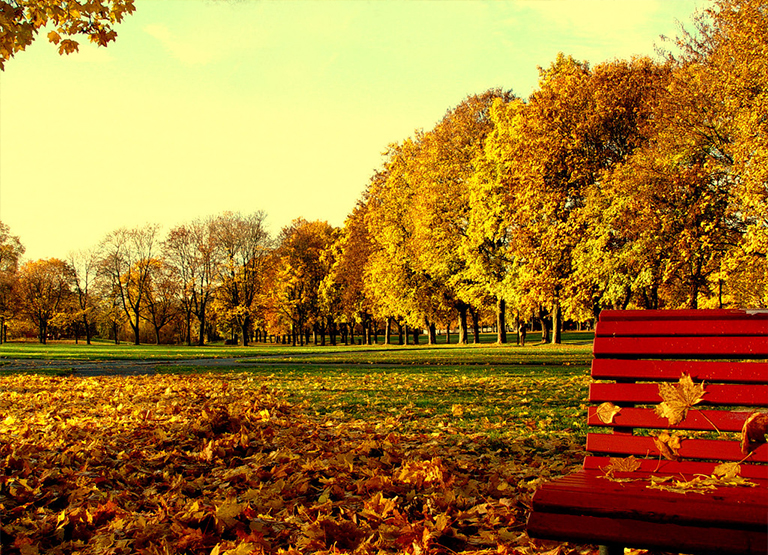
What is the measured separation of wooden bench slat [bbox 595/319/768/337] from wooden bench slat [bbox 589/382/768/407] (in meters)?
0.24

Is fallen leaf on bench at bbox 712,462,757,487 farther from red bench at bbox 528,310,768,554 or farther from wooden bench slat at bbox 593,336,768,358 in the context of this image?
wooden bench slat at bbox 593,336,768,358

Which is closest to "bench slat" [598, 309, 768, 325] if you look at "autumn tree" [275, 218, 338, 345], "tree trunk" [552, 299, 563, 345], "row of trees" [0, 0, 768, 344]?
"row of trees" [0, 0, 768, 344]

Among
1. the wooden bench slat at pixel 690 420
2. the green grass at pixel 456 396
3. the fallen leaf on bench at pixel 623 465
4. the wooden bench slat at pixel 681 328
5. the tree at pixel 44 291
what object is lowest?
the green grass at pixel 456 396

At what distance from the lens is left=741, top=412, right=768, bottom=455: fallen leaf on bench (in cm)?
223

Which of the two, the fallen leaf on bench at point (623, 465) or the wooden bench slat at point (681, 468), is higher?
the fallen leaf on bench at point (623, 465)

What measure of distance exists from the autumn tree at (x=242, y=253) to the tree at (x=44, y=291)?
20535 mm

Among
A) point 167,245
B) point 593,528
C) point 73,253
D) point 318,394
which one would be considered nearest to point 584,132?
point 318,394

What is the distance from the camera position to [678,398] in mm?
2482

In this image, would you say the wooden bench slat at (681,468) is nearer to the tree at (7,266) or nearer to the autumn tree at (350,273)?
the autumn tree at (350,273)

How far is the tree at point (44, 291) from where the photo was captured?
190ft

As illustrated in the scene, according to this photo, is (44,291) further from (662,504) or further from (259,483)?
(662,504)

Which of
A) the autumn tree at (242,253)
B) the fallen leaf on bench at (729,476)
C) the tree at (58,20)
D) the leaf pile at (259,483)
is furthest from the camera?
the autumn tree at (242,253)

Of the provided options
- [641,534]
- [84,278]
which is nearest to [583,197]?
[641,534]

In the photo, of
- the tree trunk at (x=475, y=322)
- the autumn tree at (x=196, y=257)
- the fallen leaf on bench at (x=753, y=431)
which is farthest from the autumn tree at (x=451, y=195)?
the fallen leaf on bench at (x=753, y=431)
